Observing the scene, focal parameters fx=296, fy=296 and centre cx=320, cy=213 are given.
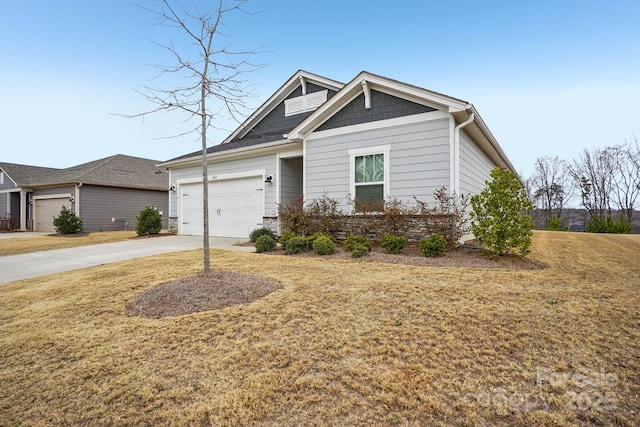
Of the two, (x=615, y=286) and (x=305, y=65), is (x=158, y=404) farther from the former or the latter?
(x=305, y=65)

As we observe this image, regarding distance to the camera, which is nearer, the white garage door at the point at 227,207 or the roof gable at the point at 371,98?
the roof gable at the point at 371,98

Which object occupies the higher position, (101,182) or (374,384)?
(101,182)

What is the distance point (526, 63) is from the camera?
11.4 metres

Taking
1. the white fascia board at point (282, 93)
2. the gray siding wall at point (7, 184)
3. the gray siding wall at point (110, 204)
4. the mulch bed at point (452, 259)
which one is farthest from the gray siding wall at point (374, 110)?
the gray siding wall at point (7, 184)

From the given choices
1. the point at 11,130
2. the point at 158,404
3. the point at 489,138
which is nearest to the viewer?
the point at 158,404

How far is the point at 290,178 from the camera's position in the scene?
35.4ft

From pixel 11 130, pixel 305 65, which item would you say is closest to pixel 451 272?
pixel 305 65

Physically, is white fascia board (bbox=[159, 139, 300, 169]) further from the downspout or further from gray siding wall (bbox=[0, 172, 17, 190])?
gray siding wall (bbox=[0, 172, 17, 190])

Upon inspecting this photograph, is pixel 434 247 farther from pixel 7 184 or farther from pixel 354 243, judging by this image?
pixel 7 184

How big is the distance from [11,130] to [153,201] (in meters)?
7.65

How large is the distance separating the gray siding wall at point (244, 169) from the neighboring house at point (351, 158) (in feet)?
0.12

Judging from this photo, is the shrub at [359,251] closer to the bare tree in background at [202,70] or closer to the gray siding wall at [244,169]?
the bare tree in background at [202,70]

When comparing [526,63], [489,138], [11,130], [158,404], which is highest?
[526,63]

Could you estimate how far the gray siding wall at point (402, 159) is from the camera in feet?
24.1
